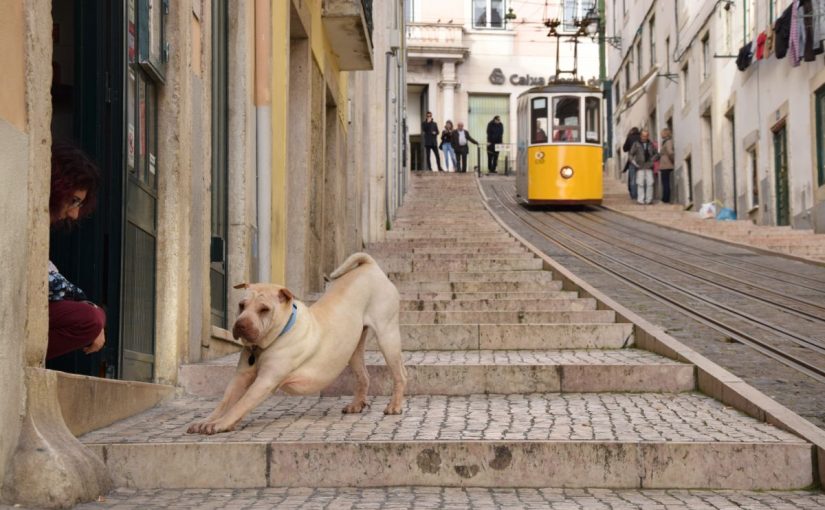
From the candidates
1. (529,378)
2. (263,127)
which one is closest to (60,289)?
(529,378)

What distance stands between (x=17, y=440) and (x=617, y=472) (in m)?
2.56

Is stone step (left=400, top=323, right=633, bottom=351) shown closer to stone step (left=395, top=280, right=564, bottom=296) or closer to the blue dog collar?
stone step (left=395, top=280, right=564, bottom=296)

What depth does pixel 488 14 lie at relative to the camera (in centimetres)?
5488

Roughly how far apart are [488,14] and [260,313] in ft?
162

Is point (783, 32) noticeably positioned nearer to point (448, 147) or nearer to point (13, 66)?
point (13, 66)

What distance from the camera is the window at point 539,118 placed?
32.8 m

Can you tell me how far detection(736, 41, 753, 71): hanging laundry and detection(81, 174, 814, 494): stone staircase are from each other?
19.1 metres

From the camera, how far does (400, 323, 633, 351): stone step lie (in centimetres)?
1062

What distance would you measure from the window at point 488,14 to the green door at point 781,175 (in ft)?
93.5

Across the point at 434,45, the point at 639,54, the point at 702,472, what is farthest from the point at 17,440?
the point at 434,45

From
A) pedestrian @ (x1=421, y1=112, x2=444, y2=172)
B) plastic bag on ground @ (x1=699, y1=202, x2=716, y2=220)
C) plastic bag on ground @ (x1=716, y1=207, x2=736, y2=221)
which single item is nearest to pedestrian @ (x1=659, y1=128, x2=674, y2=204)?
plastic bag on ground @ (x1=699, y1=202, x2=716, y2=220)

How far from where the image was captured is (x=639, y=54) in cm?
4653

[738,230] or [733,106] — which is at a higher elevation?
[733,106]

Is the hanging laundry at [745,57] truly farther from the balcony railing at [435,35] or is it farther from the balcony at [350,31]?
the balcony railing at [435,35]
